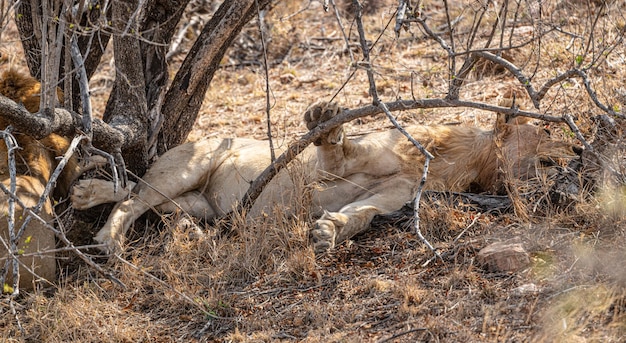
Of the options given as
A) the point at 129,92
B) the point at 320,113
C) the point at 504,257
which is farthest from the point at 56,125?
the point at 504,257

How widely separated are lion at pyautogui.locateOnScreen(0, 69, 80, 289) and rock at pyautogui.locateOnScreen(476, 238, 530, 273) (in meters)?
2.25

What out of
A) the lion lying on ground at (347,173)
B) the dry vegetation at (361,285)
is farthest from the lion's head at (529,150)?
the dry vegetation at (361,285)

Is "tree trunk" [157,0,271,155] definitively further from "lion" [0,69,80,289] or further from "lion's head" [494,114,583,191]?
"lion's head" [494,114,583,191]

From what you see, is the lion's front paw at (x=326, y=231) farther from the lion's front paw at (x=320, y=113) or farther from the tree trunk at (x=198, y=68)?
the tree trunk at (x=198, y=68)

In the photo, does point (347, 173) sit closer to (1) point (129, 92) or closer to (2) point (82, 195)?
(1) point (129, 92)

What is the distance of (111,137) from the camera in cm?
482

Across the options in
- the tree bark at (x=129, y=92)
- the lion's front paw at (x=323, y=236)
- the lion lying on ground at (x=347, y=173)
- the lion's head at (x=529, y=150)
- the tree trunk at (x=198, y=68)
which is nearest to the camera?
the lion's front paw at (x=323, y=236)

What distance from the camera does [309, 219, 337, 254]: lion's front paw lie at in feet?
15.3

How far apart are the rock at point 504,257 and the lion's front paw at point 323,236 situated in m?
0.89

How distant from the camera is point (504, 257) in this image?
4.08m

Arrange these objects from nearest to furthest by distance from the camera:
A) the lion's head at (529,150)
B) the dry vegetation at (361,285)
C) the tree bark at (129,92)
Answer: the dry vegetation at (361,285)
the lion's head at (529,150)
the tree bark at (129,92)

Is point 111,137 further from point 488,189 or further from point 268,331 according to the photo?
point 488,189

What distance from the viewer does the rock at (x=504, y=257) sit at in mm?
4039

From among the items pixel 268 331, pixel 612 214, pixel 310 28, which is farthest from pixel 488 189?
pixel 310 28
